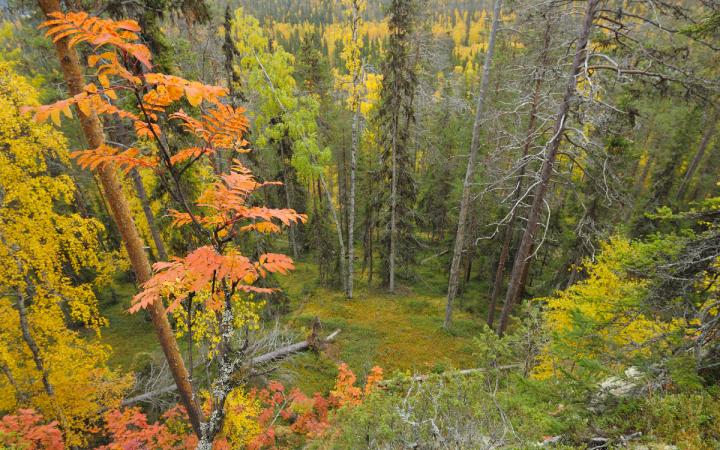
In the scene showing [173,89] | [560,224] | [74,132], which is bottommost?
[560,224]

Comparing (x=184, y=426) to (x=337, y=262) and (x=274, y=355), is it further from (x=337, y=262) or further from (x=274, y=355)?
(x=337, y=262)

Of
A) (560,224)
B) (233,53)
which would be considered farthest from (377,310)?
(233,53)

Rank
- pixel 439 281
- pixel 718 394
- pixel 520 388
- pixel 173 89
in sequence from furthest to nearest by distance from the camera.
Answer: pixel 439 281 < pixel 520 388 < pixel 718 394 < pixel 173 89

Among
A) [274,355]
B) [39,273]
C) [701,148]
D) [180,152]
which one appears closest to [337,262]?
[274,355]

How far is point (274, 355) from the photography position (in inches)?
477

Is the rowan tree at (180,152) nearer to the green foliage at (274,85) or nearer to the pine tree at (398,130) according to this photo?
the green foliage at (274,85)

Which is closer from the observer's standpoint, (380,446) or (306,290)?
(380,446)

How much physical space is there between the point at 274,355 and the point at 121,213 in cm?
899

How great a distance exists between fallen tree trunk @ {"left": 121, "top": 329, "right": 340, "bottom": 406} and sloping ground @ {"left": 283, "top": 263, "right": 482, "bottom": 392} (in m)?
0.36

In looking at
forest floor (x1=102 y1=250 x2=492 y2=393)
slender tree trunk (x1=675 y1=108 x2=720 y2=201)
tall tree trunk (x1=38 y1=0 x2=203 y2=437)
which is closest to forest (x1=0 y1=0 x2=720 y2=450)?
tall tree trunk (x1=38 y1=0 x2=203 y2=437)

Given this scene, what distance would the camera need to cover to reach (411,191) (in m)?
18.3

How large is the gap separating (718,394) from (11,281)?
11890 mm

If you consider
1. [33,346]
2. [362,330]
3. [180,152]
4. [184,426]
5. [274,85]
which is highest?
[180,152]

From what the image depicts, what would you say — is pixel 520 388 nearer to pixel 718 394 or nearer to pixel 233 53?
pixel 718 394
